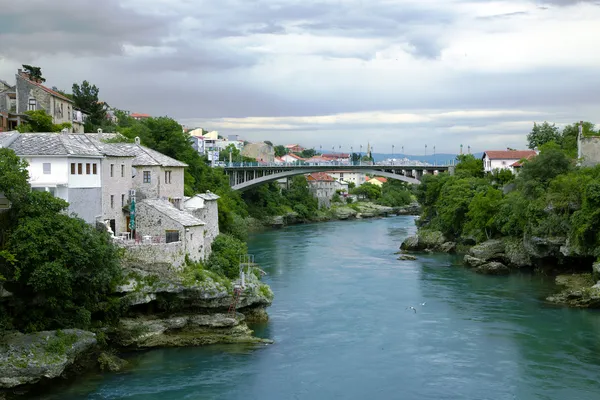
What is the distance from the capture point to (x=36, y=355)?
854 inches

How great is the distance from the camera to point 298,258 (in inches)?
2048

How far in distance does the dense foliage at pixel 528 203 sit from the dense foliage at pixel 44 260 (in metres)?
25.9

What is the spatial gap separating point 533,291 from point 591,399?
1701cm

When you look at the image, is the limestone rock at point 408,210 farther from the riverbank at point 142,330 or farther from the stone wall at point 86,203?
the stone wall at point 86,203

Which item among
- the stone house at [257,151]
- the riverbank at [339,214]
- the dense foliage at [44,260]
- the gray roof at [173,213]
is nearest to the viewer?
the dense foliage at [44,260]

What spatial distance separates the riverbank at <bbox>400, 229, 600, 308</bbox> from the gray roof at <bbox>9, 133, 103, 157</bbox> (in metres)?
23.3

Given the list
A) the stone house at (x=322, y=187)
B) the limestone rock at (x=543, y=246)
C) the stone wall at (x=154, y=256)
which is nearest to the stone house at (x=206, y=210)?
the stone wall at (x=154, y=256)

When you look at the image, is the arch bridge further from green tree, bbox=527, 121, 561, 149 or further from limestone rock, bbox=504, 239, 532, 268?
limestone rock, bbox=504, 239, 532, 268

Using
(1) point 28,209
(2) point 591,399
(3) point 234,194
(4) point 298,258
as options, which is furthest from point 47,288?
(3) point 234,194

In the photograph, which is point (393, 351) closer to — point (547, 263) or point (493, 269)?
point (493, 269)

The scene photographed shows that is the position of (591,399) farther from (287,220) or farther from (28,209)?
(287,220)

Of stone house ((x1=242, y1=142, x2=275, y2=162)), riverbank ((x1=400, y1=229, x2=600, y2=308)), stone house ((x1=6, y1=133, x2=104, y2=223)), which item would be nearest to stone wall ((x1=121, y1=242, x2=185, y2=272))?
stone house ((x1=6, y1=133, x2=104, y2=223))

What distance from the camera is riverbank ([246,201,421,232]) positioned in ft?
276

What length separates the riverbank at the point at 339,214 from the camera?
276 ft
